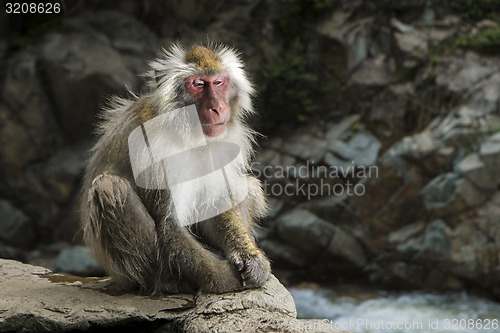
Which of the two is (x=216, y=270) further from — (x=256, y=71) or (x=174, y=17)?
(x=174, y=17)

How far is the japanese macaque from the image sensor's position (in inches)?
159

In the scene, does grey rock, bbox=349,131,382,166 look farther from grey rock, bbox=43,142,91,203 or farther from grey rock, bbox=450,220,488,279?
grey rock, bbox=43,142,91,203

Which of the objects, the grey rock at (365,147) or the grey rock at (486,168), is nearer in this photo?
the grey rock at (486,168)

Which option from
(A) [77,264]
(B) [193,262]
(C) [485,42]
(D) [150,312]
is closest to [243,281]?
(B) [193,262]

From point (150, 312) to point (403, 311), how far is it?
670cm

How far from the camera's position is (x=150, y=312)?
12.8 feet

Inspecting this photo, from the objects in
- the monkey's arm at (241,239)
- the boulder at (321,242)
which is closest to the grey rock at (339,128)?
the boulder at (321,242)

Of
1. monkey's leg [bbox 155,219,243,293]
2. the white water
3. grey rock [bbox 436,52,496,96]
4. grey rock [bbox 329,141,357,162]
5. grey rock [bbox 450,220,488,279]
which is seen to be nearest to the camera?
monkey's leg [bbox 155,219,243,293]

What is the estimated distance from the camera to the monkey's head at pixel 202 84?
423 cm

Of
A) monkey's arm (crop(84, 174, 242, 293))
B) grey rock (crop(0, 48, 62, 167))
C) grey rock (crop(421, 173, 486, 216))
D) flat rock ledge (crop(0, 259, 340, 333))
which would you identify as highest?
grey rock (crop(0, 48, 62, 167))

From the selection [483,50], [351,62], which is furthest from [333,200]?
[483,50]

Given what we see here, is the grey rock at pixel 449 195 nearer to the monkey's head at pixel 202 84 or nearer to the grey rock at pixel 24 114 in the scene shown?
the monkey's head at pixel 202 84

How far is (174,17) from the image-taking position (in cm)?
1333

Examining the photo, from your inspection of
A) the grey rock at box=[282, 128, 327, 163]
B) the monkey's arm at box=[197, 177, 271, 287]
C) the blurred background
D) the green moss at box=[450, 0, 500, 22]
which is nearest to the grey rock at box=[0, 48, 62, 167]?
the blurred background
